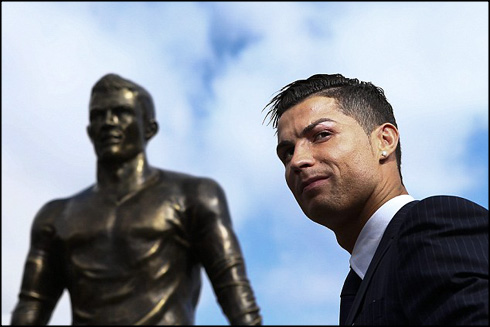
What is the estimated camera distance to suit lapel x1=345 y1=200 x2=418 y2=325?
1.38 metres

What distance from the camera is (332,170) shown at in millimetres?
1557

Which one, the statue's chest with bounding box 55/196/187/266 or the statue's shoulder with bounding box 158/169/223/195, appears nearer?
the statue's chest with bounding box 55/196/187/266

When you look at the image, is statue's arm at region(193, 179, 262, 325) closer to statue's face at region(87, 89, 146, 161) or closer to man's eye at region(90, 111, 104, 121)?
statue's face at region(87, 89, 146, 161)

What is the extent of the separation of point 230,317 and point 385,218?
4.53 m

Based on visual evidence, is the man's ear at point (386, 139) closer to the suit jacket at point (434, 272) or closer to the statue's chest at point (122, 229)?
the suit jacket at point (434, 272)

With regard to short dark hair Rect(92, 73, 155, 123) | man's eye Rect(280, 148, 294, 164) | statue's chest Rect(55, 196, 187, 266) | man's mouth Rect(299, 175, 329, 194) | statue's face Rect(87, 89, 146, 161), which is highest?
short dark hair Rect(92, 73, 155, 123)

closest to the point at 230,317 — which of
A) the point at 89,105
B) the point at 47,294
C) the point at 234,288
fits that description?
the point at 234,288

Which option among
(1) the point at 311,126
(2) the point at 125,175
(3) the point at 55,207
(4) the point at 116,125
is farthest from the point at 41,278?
(1) the point at 311,126

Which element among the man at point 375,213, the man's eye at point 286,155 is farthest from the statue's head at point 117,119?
the man's eye at point 286,155

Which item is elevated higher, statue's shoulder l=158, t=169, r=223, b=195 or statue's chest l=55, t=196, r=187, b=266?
statue's shoulder l=158, t=169, r=223, b=195

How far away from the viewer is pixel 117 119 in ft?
20.9

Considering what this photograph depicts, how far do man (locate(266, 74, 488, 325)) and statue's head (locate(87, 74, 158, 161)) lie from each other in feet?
14.7

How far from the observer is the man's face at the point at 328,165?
1562 millimetres

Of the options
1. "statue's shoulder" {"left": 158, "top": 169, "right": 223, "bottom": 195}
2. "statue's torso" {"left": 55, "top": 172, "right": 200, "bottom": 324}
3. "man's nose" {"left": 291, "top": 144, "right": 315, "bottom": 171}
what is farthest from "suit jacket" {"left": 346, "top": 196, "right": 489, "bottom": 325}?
"statue's shoulder" {"left": 158, "top": 169, "right": 223, "bottom": 195}
